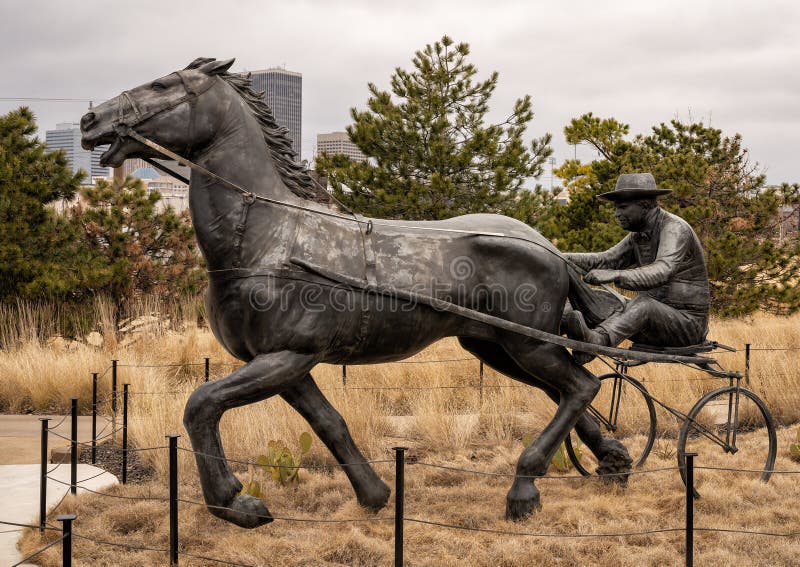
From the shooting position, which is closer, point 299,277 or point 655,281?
point 299,277

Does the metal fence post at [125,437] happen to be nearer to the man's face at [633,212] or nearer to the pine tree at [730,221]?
the man's face at [633,212]

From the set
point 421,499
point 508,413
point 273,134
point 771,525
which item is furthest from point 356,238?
point 508,413

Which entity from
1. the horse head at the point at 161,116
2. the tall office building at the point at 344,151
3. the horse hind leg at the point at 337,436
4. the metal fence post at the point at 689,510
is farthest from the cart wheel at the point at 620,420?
the tall office building at the point at 344,151

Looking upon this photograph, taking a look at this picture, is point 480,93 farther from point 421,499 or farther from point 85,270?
point 421,499

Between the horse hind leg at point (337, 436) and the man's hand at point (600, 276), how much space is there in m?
1.80

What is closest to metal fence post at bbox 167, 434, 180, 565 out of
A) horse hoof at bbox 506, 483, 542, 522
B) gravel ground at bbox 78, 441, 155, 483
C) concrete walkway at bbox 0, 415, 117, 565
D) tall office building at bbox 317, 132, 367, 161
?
concrete walkway at bbox 0, 415, 117, 565

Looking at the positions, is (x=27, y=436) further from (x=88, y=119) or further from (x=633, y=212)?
(x=633, y=212)

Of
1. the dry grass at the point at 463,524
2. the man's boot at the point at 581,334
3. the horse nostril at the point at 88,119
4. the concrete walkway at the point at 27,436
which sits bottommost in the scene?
the concrete walkway at the point at 27,436

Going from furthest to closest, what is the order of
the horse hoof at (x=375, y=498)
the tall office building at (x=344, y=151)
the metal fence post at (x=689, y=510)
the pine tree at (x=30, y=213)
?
the tall office building at (x=344, y=151)
the pine tree at (x=30, y=213)
the horse hoof at (x=375, y=498)
the metal fence post at (x=689, y=510)

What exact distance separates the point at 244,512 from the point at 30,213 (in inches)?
377

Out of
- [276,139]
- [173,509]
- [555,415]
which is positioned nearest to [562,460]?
[555,415]

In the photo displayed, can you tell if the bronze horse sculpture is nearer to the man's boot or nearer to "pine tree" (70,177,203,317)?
the man's boot

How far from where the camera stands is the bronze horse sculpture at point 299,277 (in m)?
4.55

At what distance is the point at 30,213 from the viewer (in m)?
12.7
